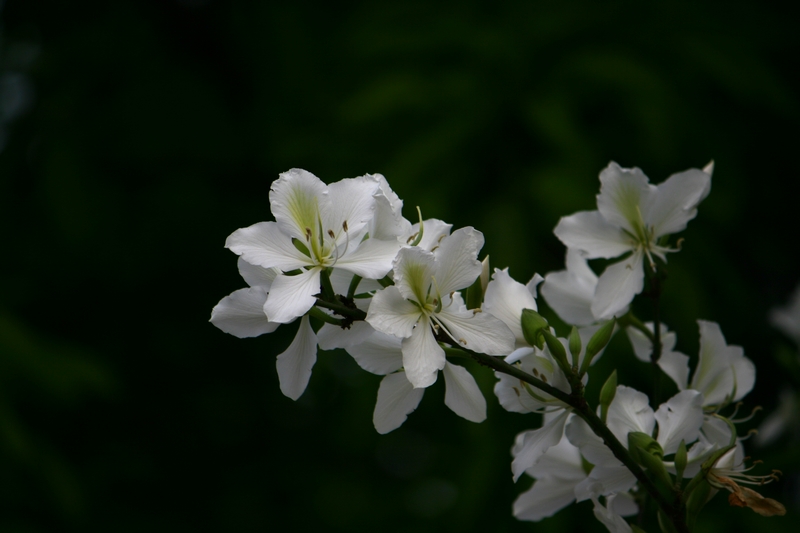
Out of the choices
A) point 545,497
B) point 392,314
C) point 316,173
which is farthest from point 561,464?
point 316,173

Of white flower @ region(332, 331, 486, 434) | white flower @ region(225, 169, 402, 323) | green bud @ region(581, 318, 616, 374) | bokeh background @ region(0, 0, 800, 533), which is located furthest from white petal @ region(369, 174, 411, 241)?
bokeh background @ region(0, 0, 800, 533)

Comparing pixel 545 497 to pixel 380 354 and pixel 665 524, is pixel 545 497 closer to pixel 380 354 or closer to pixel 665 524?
pixel 665 524

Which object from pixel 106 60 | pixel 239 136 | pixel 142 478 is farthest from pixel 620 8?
pixel 142 478

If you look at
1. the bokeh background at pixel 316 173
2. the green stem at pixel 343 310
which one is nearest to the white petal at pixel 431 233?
the green stem at pixel 343 310

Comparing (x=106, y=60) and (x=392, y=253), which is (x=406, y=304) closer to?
(x=392, y=253)

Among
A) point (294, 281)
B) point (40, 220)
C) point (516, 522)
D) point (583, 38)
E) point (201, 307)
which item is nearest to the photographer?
point (294, 281)

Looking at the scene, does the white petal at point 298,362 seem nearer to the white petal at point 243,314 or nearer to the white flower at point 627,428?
the white petal at point 243,314
